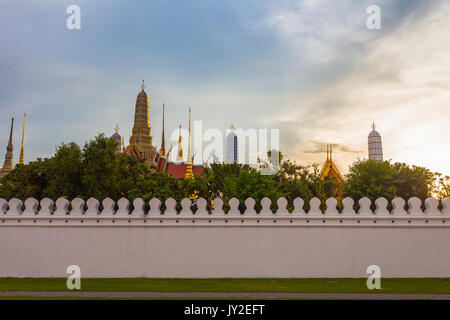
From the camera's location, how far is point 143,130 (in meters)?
94.0

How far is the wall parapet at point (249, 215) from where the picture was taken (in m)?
10.0

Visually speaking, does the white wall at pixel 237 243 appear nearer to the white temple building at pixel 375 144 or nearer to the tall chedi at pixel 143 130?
the tall chedi at pixel 143 130

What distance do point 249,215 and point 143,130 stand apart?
8715cm

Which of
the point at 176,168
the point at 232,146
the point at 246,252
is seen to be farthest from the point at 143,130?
the point at 246,252

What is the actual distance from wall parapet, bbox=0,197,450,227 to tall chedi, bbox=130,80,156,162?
81206 millimetres

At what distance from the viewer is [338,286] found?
873cm

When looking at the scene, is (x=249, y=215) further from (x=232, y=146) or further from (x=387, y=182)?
(x=232, y=146)

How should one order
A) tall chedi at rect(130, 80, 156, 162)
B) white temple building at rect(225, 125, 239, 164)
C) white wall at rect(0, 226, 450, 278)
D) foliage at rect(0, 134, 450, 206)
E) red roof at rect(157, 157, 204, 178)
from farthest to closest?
white temple building at rect(225, 125, 239, 164) → tall chedi at rect(130, 80, 156, 162) → red roof at rect(157, 157, 204, 178) → foliage at rect(0, 134, 450, 206) → white wall at rect(0, 226, 450, 278)

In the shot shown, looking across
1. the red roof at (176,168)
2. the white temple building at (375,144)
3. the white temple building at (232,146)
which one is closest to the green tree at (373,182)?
the red roof at (176,168)

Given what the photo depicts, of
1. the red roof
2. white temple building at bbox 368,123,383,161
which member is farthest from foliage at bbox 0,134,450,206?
white temple building at bbox 368,123,383,161

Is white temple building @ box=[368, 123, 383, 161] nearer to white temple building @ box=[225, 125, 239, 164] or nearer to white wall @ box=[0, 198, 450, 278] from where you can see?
white temple building @ box=[225, 125, 239, 164]

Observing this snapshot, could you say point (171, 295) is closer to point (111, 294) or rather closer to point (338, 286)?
point (111, 294)

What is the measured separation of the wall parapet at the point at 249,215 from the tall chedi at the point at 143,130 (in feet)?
266

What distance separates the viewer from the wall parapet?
32.9 feet
